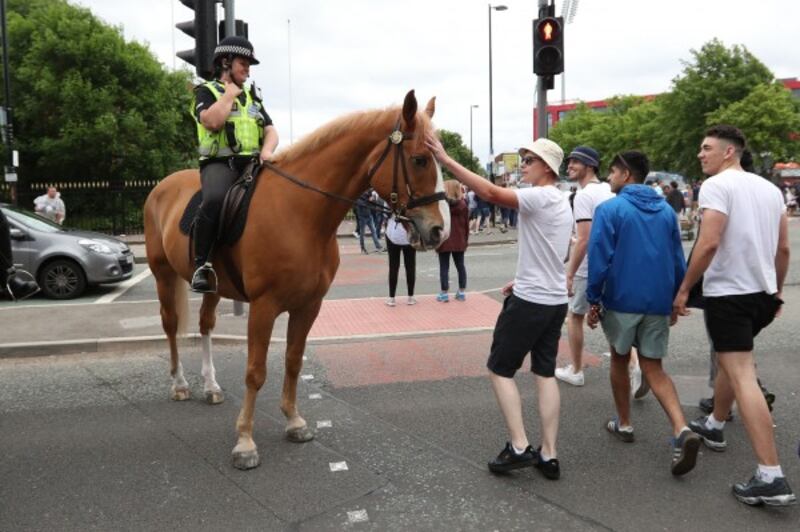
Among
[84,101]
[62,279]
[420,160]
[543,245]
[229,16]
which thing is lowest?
[62,279]

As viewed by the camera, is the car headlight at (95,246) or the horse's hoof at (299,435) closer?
the horse's hoof at (299,435)

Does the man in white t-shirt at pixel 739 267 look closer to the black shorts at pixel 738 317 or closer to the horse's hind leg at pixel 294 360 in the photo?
the black shorts at pixel 738 317

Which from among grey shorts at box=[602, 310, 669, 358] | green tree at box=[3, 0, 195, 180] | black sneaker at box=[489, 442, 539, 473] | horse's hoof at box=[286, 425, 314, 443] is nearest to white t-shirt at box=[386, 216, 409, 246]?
horse's hoof at box=[286, 425, 314, 443]

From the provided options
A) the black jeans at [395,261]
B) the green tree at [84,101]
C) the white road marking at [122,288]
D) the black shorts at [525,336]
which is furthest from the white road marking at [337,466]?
the green tree at [84,101]

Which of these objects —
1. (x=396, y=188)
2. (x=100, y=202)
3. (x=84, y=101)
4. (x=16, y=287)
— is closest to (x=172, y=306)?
(x=16, y=287)

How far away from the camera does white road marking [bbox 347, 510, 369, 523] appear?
11.1 ft

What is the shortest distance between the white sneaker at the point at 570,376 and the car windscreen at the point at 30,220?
9.61 meters

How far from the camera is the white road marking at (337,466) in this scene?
4.01 meters

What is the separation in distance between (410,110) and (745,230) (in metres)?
2.06

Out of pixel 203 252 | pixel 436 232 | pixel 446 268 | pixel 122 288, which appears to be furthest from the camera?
pixel 122 288

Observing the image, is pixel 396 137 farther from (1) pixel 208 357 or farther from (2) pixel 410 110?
(1) pixel 208 357

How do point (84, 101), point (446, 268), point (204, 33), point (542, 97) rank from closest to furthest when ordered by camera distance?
point (204, 33) → point (542, 97) → point (446, 268) → point (84, 101)

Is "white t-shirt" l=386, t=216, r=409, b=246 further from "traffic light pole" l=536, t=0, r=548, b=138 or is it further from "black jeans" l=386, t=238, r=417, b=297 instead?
"traffic light pole" l=536, t=0, r=548, b=138

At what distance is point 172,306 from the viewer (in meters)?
5.65
